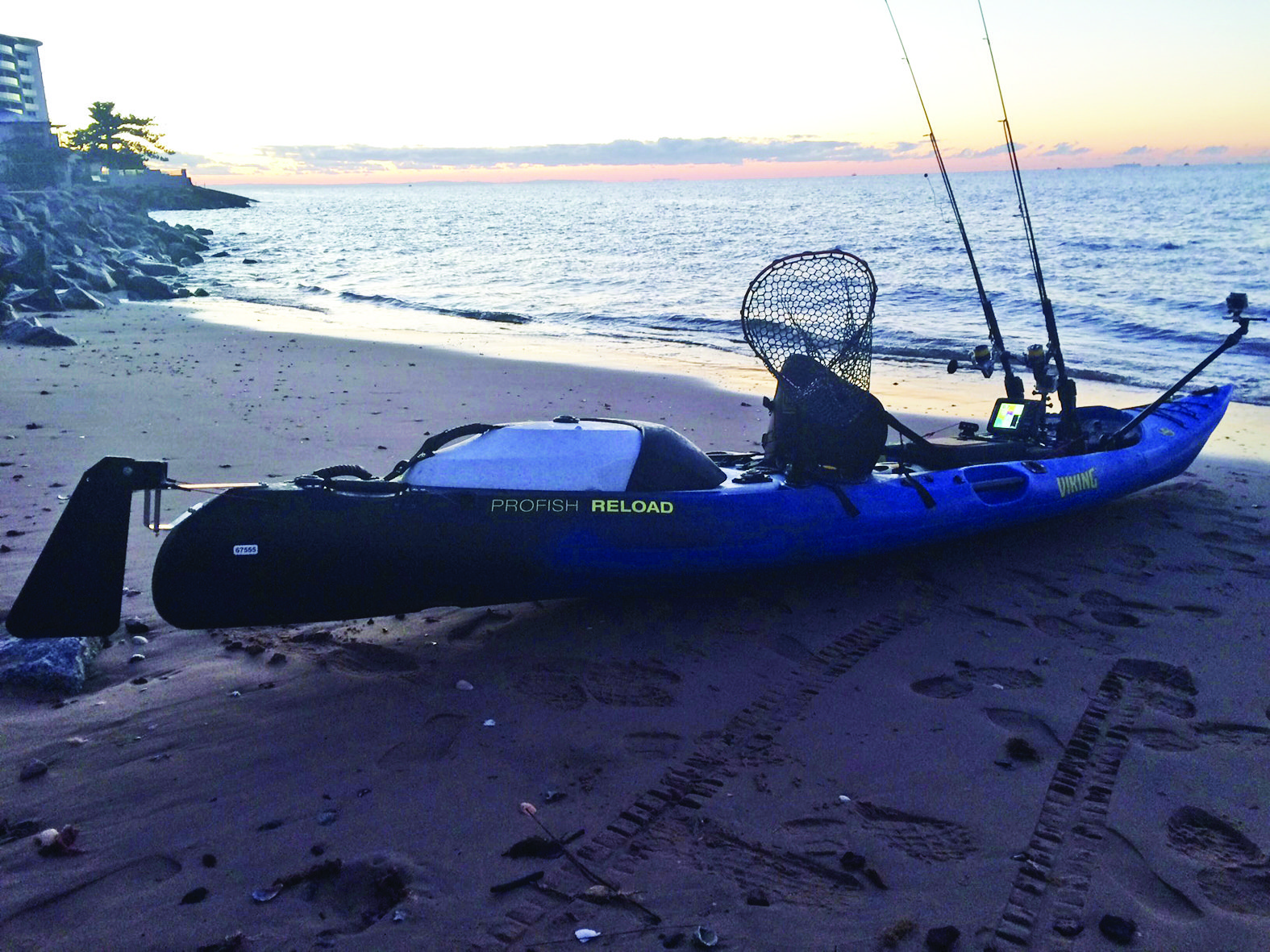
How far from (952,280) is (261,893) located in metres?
23.7

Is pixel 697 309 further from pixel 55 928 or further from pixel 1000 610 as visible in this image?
pixel 55 928

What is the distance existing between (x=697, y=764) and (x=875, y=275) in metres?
19.3

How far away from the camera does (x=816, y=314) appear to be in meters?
5.54

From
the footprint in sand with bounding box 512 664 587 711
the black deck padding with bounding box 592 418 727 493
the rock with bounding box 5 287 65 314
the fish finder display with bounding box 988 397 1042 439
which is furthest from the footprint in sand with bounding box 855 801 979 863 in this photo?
the rock with bounding box 5 287 65 314

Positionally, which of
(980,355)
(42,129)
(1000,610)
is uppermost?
(42,129)

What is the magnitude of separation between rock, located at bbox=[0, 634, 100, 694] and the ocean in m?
10.9

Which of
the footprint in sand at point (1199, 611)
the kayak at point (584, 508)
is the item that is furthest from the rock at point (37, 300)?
the footprint in sand at point (1199, 611)

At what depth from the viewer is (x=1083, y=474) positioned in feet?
21.1

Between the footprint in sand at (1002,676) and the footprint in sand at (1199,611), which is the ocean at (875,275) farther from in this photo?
the footprint in sand at (1002,676)

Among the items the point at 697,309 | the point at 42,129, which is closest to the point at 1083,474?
the point at 697,309

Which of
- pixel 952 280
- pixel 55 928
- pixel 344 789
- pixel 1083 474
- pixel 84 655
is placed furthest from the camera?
pixel 952 280

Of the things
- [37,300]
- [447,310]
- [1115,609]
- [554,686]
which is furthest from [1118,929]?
[447,310]

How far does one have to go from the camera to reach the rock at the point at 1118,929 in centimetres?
275

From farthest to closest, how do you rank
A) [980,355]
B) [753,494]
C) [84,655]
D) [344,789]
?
[980,355]
[753,494]
[84,655]
[344,789]
